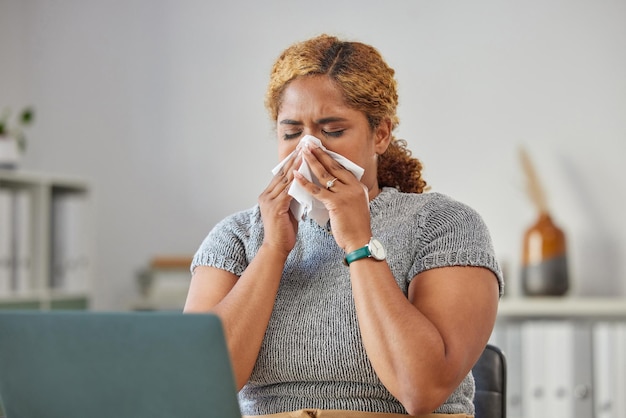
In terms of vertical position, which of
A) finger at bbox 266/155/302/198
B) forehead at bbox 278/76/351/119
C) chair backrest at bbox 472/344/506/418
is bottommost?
chair backrest at bbox 472/344/506/418

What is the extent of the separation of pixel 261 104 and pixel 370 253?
2.09 meters

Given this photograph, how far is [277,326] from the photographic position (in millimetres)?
1451

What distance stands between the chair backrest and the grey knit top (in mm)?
118

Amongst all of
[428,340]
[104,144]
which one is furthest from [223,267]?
[104,144]

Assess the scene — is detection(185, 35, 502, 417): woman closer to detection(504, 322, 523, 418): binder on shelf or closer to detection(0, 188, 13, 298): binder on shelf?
detection(504, 322, 523, 418): binder on shelf

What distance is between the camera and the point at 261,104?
3.39 metres

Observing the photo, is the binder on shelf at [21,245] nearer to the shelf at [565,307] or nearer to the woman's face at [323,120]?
the shelf at [565,307]

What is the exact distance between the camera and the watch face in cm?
137

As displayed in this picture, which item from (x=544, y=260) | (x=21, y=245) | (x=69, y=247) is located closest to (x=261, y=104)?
(x=69, y=247)

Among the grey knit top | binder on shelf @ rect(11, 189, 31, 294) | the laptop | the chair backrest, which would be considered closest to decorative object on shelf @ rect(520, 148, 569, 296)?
the chair backrest

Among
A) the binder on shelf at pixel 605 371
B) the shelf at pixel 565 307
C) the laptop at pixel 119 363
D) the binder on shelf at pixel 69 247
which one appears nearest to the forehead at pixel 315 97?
the laptop at pixel 119 363

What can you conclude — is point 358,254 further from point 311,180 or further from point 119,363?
point 119,363

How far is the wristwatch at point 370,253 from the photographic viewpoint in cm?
137

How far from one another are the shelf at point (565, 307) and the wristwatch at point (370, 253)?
1.54 meters
